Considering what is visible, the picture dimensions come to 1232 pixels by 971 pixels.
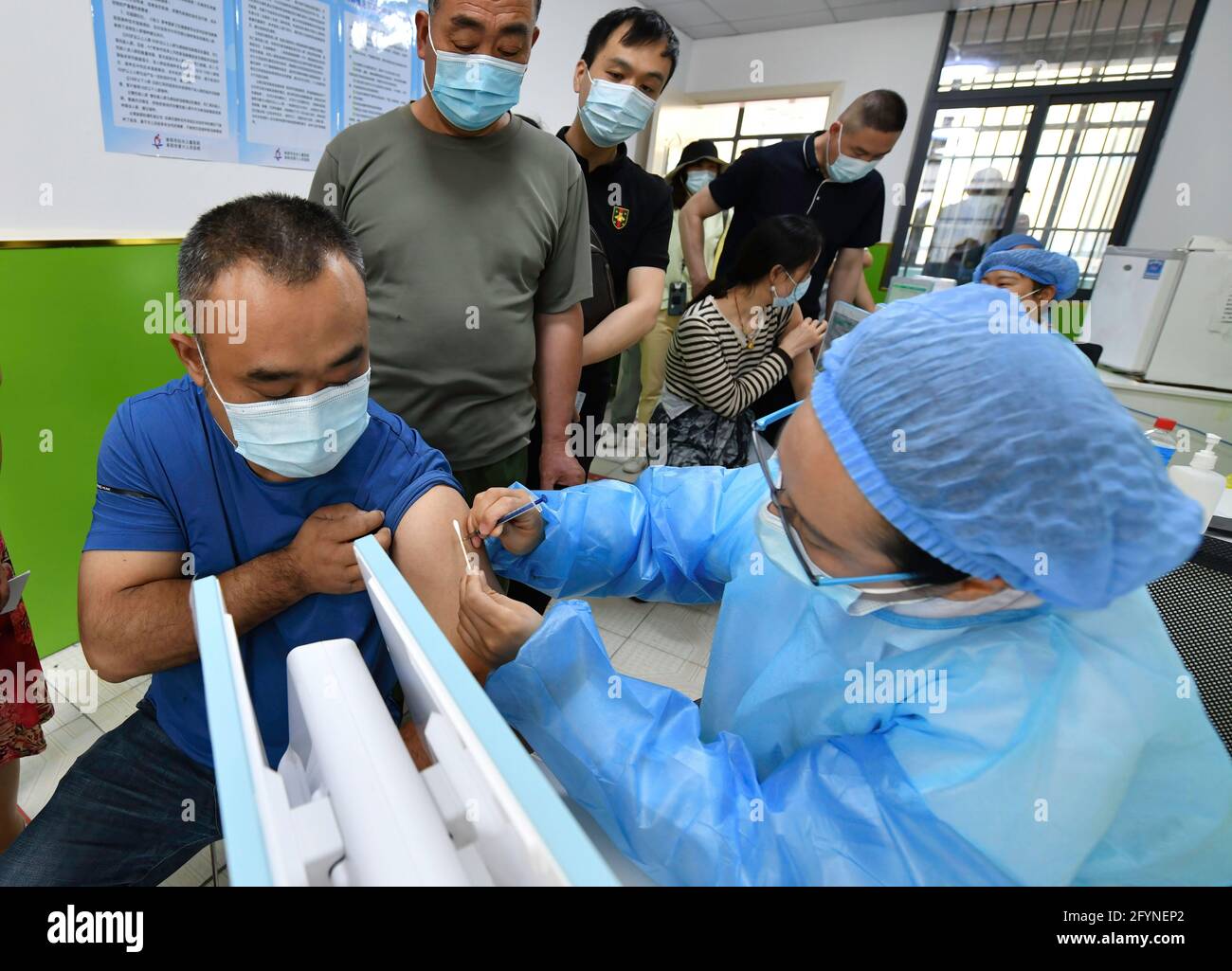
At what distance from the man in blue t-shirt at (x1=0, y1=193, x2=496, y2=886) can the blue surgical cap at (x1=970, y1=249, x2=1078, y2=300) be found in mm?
1972

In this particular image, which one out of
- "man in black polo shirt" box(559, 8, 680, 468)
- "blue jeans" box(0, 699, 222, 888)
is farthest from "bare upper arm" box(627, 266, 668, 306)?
"blue jeans" box(0, 699, 222, 888)

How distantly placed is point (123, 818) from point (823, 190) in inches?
115

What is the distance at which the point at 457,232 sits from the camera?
1.35 m

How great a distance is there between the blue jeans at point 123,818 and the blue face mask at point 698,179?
3803 millimetres

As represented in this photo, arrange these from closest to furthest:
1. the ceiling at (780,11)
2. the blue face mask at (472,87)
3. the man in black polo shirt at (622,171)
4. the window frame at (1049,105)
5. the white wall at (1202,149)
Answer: the blue face mask at (472,87) → the man in black polo shirt at (622,171) → the white wall at (1202,149) → the window frame at (1049,105) → the ceiling at (780,11)

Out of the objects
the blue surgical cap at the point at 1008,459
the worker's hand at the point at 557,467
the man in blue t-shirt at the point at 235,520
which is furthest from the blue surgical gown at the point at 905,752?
the worker's hand at the point at 557,467

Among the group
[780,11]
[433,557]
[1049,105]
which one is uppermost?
[780,11]

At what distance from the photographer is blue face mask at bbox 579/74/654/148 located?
1764mm

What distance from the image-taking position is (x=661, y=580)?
3.71 ft

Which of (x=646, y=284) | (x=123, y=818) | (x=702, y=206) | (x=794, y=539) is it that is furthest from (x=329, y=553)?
(x=702, y=206)

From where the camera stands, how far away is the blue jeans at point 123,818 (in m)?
0.92

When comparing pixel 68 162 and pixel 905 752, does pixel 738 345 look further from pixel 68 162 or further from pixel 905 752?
pixel 68 162

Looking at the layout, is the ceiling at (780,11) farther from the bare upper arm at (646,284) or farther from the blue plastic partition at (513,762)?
the blue plastic partition at (513,762)

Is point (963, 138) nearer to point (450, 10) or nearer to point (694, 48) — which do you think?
point (694, 48)
